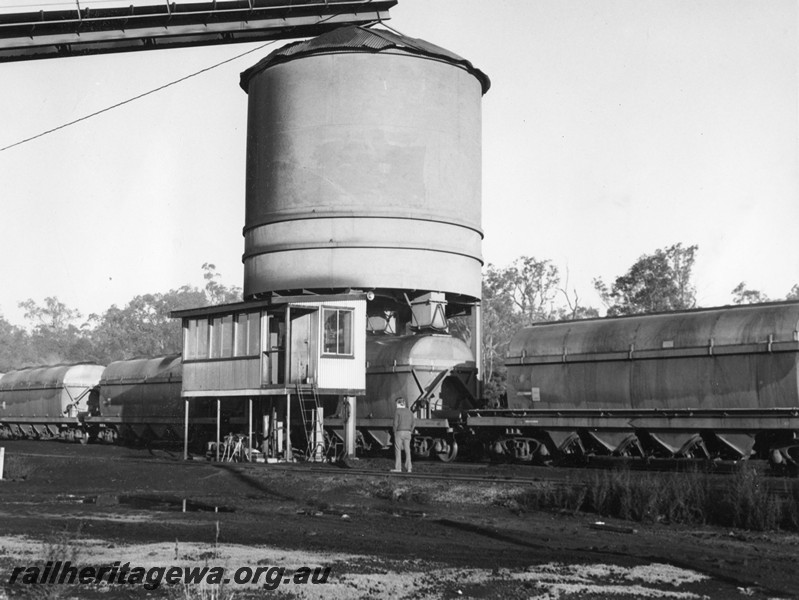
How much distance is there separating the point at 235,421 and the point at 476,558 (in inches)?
787

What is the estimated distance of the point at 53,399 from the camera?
42.4 metres

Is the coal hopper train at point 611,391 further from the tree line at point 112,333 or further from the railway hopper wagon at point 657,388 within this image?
the tree line at point 112,333

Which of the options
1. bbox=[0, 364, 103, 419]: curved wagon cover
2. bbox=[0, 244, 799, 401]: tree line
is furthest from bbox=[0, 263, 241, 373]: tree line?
bbox=[0, 364, 103, 419]: curved wagon cover

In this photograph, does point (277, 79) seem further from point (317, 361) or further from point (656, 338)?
point (656, 338)

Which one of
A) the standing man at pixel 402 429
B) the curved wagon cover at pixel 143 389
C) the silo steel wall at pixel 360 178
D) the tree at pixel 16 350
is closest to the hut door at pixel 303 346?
the standing man at pixel 402 429

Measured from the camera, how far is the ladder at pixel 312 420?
24.9m

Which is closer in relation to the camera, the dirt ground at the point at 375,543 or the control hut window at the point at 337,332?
the dirt ground at the point at 375,543

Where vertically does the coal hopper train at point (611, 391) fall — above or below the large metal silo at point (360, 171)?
below

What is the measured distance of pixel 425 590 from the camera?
801 centimetres

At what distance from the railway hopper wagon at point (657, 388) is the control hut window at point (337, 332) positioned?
12.6 ft

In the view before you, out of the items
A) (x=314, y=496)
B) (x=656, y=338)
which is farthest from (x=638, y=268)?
(x=314, y=496)

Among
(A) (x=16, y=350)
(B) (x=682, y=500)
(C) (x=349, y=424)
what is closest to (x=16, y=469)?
(C) (x=349, y=424)

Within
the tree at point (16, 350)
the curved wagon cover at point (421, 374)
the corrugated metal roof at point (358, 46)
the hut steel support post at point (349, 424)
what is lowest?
the hut steel support post at point (349, 424)

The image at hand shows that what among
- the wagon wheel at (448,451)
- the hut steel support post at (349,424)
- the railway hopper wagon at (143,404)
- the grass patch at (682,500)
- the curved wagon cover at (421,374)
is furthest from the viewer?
the railway hopper wagon at (143,404)
